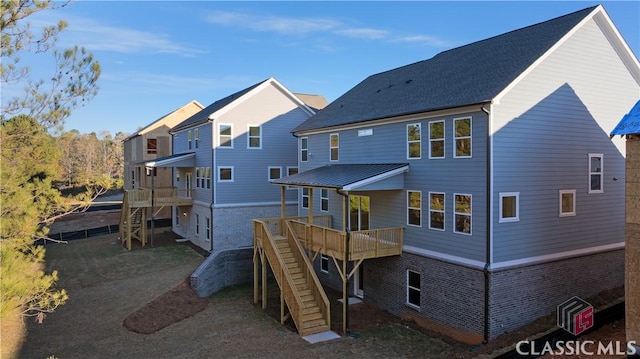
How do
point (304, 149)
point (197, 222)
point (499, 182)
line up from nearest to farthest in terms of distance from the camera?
point (499, 182), point (304, 149), point (197, 222)

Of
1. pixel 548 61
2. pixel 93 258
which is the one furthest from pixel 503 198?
pixel 93 258

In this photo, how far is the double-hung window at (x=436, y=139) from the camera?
1435 centimetres

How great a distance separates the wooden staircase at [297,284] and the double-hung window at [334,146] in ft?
14.2

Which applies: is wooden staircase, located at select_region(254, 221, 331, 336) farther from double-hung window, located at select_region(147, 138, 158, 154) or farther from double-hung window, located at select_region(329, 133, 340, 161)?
double-hung window, located at select_region(147, 138, 158, 154)

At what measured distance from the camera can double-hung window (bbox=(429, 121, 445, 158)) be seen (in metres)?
14.4

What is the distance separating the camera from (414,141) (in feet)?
50.5

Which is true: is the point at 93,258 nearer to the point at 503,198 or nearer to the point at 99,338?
the point at 99,338

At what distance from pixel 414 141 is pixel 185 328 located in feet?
34.9

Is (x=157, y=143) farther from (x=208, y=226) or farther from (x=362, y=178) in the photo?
(x=362, y=178)

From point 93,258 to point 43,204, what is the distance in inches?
683

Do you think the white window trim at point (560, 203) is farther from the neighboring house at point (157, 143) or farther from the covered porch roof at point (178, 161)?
the neighboring house at point (157, 143)

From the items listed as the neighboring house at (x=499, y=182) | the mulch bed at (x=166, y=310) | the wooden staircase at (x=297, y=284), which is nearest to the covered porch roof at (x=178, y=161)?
the mulch bed at (x=166, y=310)

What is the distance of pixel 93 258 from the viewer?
959 inches

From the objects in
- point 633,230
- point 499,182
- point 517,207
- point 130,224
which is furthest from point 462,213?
point 130,224
